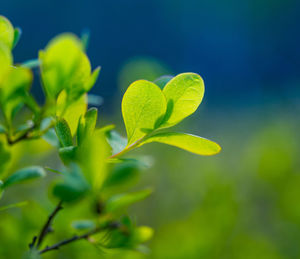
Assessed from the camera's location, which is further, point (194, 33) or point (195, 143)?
point (194, 33)

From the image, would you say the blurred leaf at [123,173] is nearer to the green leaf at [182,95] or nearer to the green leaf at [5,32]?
the green leaf at [182,95]

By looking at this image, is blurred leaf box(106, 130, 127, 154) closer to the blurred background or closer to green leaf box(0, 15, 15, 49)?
green leaf box(0, 15, 15, 49)

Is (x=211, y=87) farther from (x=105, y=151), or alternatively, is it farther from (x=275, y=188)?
A: (x=105, y=151)

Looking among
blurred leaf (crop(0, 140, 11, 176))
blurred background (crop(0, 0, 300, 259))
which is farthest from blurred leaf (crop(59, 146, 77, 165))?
blurred background (crop(0, 0, 300, 259))

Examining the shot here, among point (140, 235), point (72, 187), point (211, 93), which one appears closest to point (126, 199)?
point (140, 235)

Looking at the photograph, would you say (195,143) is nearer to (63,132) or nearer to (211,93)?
(63,132)

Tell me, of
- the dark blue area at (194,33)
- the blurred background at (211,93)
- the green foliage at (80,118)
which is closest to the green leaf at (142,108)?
the green foliage at (80,118)

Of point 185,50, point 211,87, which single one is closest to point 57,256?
point 211,87
